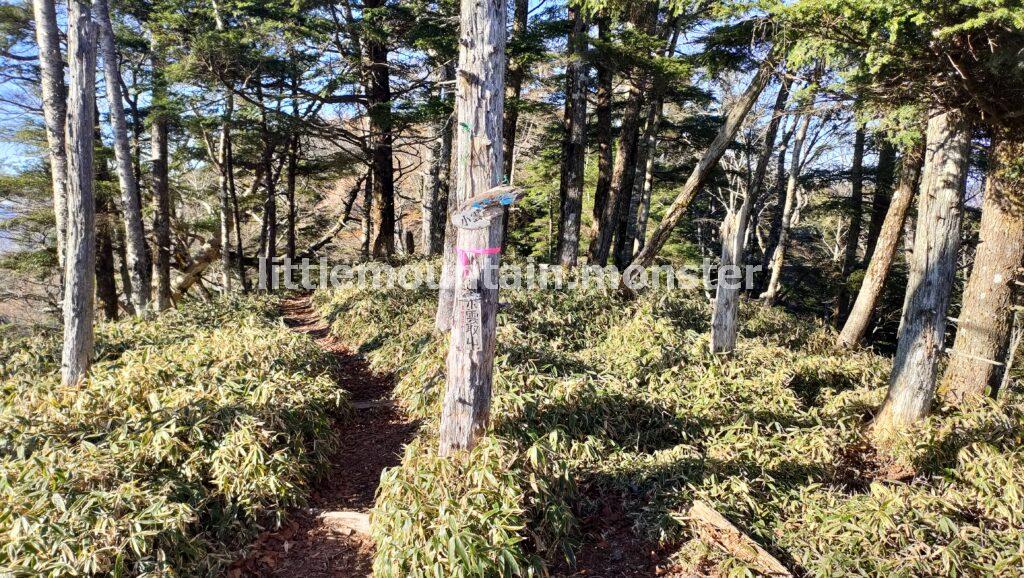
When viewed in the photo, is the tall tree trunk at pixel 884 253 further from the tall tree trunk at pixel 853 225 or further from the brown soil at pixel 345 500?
the brown soil at pixel 345 500

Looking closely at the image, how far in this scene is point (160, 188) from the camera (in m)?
9.58

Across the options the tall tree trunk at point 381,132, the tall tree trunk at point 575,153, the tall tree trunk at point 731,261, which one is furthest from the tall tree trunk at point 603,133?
the tall tree trunk at point 731,261

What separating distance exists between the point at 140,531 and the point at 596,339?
522 centimetres

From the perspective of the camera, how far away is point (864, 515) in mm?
3314

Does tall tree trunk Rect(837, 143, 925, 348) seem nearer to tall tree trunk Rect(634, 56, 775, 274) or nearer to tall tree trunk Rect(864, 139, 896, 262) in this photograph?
tall tree trunk Rect(634, 56, 775, 274)

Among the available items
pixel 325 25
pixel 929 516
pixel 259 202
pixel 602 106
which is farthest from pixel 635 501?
pixel 259 202

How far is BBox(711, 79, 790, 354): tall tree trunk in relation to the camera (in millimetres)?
5367

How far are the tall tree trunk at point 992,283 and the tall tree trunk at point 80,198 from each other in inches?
314

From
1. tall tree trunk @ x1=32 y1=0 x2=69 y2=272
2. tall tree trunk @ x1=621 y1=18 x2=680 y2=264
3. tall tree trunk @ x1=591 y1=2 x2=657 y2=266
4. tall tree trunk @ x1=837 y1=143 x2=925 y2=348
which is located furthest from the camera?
tall tree trunk @ x1=621 y1=18 x2=680 y2=264

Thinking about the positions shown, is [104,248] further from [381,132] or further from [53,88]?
[381,132]

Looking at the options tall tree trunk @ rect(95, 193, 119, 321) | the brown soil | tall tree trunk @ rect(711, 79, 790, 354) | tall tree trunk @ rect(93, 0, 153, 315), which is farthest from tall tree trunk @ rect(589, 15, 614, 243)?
tall tree trunk @ rect(95, 193, 119, 321)

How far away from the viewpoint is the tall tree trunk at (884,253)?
274 inches

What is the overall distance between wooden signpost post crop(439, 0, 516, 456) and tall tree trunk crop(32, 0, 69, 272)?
4.55m

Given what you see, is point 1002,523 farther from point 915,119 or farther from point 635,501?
point 915,119
